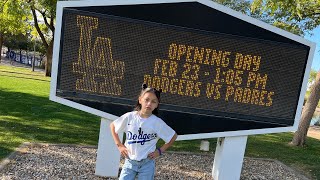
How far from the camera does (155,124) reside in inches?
144

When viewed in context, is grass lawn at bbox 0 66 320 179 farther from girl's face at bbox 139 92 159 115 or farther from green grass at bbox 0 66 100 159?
girl's face at bbox 139 92 159 115

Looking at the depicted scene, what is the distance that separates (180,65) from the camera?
5.12 metres

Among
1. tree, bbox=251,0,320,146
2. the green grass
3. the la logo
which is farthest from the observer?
tree, bbox=251,0,320,146

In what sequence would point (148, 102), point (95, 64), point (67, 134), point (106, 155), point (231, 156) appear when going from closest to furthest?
point (148, 102), point (95, 64), point (106, 155), point (231, 156), point (67, 134)

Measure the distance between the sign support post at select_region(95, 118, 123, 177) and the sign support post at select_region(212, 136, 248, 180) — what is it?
1595mm

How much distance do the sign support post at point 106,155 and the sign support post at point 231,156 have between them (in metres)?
1.59

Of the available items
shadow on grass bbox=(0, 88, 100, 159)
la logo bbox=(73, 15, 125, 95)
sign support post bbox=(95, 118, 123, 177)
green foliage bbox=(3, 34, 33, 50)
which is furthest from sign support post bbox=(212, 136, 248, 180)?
green foliage bbox=(3, 34, 33, 50)

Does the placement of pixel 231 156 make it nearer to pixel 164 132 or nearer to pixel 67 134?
pixel 164 132

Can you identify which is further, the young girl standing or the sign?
the sign

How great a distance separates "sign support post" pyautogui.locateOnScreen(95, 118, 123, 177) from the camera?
5.46m

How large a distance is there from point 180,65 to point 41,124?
503cm

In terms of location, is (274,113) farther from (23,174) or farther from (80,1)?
(23,174)

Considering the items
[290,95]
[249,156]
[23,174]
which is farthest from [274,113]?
[23,174]

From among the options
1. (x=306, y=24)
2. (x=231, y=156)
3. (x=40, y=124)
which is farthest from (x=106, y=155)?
(x=306, y=24)
